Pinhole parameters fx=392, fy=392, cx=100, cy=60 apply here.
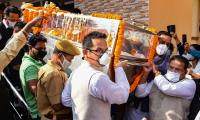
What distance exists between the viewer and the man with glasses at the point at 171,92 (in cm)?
404

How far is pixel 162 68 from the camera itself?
4645mm

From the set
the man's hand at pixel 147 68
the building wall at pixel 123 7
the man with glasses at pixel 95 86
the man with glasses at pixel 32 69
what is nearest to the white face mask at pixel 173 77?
the man's hand at pixel 147 68

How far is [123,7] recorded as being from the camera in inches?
323

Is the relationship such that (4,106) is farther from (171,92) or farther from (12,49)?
(171,92)

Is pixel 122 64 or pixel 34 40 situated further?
pixel 34 40

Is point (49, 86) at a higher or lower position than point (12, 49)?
lower

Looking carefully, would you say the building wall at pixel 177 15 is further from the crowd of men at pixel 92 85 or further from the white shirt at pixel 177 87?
the white shirt at pixel 177 87

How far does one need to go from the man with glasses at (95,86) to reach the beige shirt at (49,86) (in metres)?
0.39

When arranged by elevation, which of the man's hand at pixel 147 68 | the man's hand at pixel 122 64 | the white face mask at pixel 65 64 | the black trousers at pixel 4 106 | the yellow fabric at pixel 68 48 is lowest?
the black trousers at pixel 4 106

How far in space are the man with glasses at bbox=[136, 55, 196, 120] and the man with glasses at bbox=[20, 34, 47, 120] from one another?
113cm

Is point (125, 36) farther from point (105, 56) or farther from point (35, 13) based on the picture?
point (35, 13)

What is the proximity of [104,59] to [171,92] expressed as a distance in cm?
89

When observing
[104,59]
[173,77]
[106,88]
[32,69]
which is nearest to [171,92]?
[173,77]

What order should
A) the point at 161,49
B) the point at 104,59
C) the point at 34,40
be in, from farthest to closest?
the point at 161,49, the point at 34,40, the point at 104,59
